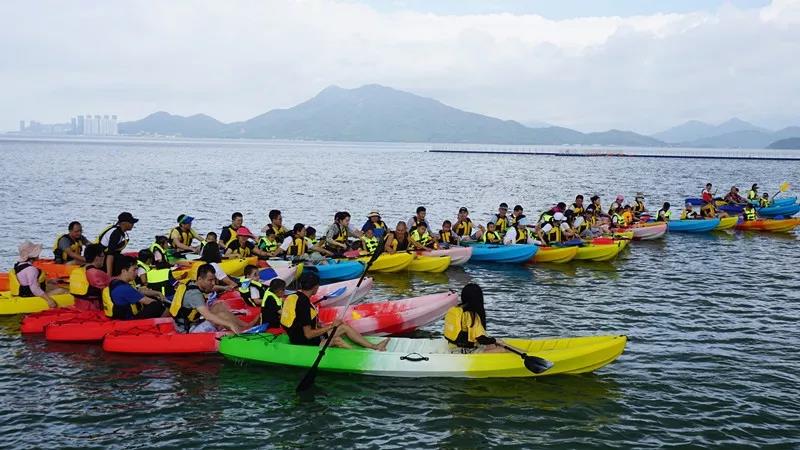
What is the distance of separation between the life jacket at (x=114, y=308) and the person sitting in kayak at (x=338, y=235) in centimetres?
696

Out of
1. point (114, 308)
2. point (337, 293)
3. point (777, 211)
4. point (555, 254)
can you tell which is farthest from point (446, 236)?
point (777, 211)

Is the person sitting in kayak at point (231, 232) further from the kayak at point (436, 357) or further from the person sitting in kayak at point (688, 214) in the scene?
the person sitting in kayak at point (688, 214)

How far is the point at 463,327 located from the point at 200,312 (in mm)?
4487

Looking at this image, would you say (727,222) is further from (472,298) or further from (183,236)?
(183,236)

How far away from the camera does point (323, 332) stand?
1007 cm

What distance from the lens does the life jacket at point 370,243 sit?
57.1 ft

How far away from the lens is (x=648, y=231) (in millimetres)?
23609

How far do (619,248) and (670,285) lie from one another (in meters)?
3.18

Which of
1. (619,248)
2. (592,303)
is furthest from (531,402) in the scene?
(619,248)

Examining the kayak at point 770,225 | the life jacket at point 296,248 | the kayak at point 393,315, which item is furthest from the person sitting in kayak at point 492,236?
the kayak at point 770,225

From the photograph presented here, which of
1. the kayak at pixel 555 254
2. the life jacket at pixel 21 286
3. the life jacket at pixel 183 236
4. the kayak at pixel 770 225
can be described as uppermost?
the kayak at pixel 770 225

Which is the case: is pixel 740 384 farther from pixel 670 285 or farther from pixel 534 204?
pixel 534 204

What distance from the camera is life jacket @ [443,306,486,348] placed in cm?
967

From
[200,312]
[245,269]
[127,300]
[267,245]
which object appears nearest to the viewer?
[200,312]
